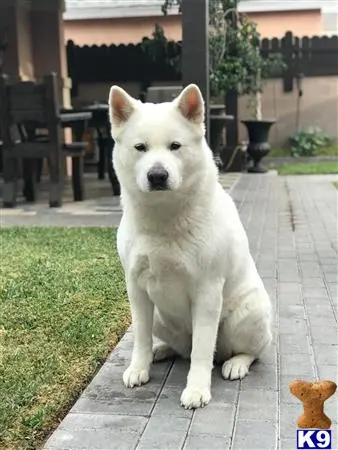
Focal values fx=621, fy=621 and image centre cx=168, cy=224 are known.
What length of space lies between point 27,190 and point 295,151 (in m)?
8.08

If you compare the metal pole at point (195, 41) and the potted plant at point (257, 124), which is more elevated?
the metal pole at point (195, 41)

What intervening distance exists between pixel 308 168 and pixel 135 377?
1086 cm

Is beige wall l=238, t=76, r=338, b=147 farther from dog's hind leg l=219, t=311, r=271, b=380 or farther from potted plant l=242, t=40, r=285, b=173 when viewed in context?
dog's hind leg l=219, t=311, r=271, b=380

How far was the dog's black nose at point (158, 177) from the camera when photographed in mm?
2516

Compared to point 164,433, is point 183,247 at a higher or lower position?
higher

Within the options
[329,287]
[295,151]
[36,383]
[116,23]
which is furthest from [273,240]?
[116,23]

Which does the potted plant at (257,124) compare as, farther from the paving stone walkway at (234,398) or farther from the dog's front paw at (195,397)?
the dog's front paw at (195,397)

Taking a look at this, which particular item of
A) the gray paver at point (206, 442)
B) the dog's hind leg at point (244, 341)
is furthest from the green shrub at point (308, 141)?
the gray paver at point (206, 442)

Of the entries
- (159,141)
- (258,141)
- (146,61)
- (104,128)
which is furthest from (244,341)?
(146,61)

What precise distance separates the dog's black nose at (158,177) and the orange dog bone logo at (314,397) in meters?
0.95

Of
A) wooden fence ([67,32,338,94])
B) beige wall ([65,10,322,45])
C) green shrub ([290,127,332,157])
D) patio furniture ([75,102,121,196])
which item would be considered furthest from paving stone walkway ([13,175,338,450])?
beige wall ([65,10,322,45])

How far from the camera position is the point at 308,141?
14.9 metres

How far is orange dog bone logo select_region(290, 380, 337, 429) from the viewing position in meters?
2.07

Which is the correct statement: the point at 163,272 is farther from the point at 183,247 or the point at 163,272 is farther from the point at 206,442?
the point at 206,442
